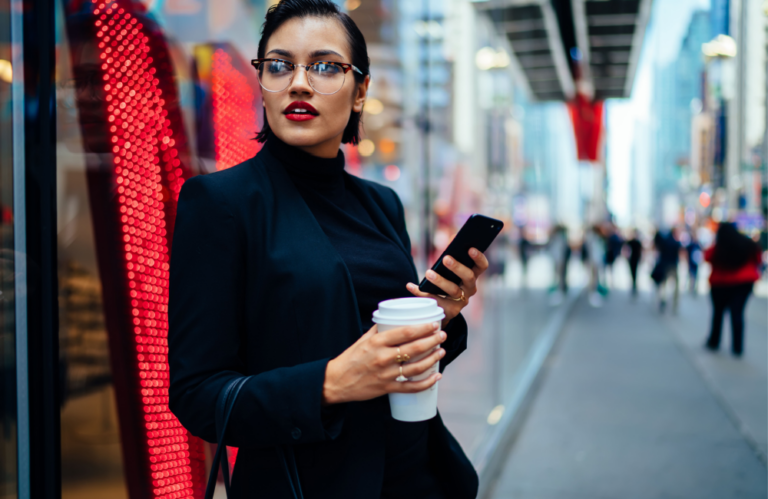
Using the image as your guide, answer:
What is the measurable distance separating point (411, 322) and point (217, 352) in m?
0.33

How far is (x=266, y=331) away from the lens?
1.10m

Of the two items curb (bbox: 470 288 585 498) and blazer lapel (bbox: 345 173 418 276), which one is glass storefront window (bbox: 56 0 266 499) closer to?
blazer lapel (bbox: 345 173 418 276)

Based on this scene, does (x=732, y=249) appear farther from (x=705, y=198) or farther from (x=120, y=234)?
(x=705, y=198)

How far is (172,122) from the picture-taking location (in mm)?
1636

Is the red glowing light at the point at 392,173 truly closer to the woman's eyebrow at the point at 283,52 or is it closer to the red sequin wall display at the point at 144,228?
the red sequin wall display at the point at 144,228

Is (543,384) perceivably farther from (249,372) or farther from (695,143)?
(695,143)

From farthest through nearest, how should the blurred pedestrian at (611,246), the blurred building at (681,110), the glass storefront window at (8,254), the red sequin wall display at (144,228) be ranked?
1. the blurred building at (681,110)
2. the blurred pedestrian at (611,246)
3. the red sequin wall display at (144,228)
4. the glass storefront window at (8,254)

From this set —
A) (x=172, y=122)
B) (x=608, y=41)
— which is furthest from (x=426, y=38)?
(x=608, y=41)

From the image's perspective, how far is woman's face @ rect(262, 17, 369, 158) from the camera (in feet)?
3.92

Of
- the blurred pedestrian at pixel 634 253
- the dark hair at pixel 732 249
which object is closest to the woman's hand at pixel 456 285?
the dark hair at pixel 732 249

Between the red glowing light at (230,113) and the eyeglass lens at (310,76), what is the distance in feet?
2.01

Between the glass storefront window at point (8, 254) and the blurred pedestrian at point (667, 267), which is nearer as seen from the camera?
the glass storefront window at point (8, 254)

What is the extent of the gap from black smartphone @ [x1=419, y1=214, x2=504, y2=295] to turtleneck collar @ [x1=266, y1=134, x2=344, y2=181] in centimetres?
31

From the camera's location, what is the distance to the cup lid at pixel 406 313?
3.21 ft
